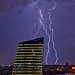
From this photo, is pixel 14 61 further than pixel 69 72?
No

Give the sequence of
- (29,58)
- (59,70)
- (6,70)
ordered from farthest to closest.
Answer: (6,70), (59,70), (29,58)

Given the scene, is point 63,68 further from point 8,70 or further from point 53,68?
point 8,70

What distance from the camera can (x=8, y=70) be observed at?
6975 centimetres

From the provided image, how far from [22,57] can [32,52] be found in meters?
2.08

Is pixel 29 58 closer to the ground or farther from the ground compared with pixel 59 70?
farther from the ground

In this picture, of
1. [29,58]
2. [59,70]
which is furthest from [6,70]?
[29,58]

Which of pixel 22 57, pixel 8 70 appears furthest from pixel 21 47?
pixel 8 70

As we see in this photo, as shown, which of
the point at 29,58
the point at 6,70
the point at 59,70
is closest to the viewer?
the point at 29,58

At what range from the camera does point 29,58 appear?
5638 cm

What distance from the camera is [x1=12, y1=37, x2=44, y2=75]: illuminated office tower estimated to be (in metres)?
55.4

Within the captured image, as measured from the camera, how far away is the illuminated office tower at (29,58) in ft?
182

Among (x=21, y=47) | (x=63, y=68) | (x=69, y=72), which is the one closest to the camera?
(x=21, y=47)

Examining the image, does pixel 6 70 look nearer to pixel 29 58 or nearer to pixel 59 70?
pixel 59 70

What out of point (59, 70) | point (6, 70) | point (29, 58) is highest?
point (29, 58)
